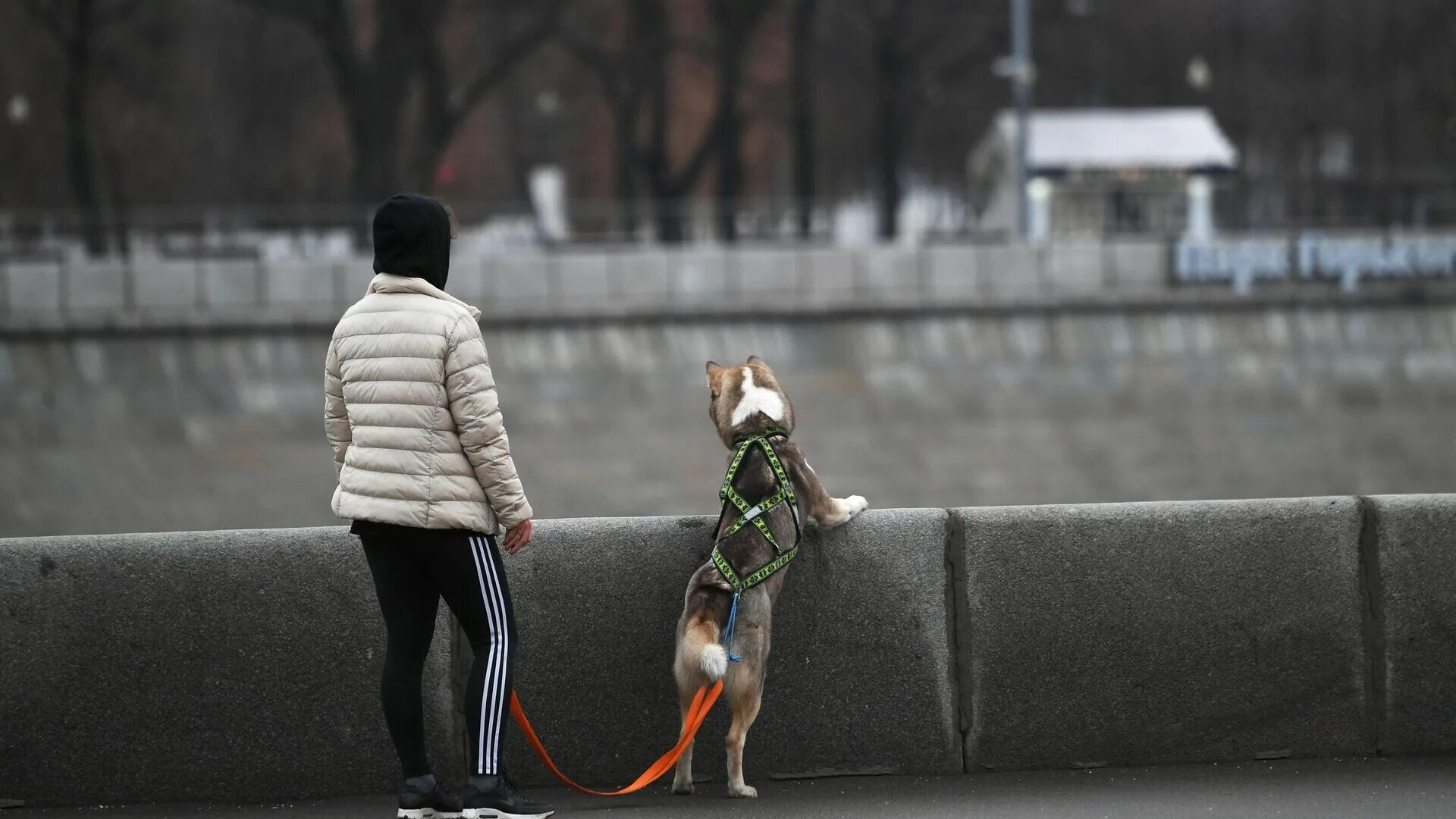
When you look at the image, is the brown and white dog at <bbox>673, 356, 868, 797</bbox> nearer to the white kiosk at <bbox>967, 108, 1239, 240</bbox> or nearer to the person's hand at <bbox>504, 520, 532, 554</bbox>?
the person's hand at <bbox>504, 520, 532, 554</bbox>

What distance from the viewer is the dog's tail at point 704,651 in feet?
17.6

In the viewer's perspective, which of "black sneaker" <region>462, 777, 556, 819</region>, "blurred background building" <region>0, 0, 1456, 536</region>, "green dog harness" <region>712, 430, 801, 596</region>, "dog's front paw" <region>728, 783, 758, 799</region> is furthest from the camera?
"blurred background building" <region>0, 0, 1456, 536</region>

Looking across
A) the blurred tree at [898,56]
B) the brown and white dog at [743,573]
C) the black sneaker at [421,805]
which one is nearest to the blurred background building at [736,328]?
the blurred tree at [898,56]

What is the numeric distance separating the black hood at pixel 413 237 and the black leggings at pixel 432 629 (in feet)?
2.50

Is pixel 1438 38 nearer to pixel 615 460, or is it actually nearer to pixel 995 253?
pixel 995 253

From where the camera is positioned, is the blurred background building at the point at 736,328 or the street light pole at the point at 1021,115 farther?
the street light pole at the point at 1021,115

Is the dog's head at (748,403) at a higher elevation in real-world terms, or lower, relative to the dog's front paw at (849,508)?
higher

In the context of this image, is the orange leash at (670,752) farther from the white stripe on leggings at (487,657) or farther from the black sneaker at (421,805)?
the black sneaker at (421,805)

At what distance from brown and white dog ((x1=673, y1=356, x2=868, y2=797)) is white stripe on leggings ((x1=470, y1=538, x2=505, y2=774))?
569 millimetres

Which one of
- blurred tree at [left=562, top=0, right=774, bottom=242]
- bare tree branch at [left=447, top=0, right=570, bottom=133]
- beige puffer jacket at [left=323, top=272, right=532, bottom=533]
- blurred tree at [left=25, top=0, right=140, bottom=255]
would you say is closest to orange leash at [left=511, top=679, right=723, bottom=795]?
beige puffer jacket at [left=323, top=272, right=532, bottom=533]

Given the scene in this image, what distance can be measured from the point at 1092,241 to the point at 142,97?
2761 centimetres

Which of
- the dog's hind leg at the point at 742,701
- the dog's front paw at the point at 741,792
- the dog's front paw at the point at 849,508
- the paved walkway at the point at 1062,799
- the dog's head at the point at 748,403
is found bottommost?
the paved walkway at the point at 1062,799

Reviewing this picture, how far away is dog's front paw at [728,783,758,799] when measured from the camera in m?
5.75

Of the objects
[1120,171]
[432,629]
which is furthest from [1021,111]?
[432,629]
